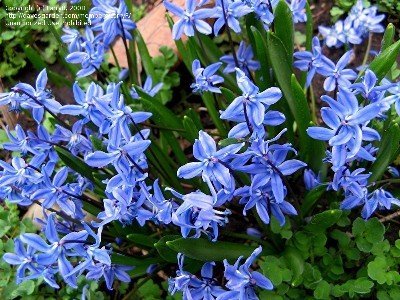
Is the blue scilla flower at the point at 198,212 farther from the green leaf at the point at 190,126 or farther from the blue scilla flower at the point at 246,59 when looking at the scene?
the blue scilla flower at the point at 246,59

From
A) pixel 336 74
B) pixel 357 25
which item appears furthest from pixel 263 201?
pixel 357 25

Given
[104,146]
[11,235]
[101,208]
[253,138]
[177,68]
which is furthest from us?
[177,68]

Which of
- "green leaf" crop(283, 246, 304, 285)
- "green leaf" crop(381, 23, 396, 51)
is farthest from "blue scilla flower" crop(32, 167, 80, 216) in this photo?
"green leaf" crop(381, 23, 396, 51)

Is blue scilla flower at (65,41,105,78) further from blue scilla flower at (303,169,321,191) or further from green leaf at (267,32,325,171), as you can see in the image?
blue scilla flower at (303,169,321,191)

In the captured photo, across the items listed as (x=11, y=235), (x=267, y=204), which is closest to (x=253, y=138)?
(x=267, y=204)

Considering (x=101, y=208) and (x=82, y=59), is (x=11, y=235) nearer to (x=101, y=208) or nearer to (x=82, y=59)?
(x=101, y=208)

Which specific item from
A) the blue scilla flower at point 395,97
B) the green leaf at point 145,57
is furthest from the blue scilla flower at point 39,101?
the blue scilla flower at point 395,97

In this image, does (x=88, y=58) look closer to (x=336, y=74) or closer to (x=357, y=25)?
(x=336, y=74)
